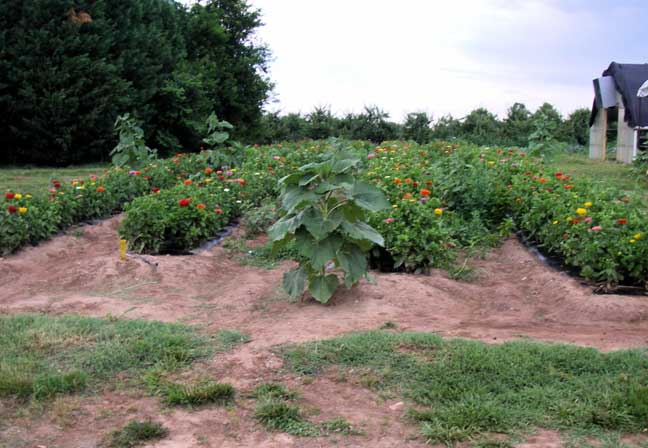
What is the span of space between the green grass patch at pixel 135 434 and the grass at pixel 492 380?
91 centimetres

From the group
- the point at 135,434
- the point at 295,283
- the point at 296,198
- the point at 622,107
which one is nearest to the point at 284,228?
the point at 296,198

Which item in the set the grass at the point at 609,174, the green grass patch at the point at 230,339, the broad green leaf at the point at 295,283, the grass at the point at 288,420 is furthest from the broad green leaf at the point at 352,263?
the grass at the point at 609,174

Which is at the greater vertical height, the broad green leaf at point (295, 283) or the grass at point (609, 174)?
the grass at point (609, 174)

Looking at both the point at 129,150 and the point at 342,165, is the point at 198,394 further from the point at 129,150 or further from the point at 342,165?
the point at 129,150

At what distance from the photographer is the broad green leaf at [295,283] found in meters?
5.29

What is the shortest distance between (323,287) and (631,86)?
17.5m

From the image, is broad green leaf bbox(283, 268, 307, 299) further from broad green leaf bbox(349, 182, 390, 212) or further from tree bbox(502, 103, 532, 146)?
tree bbox(502, 103, 532, 146)

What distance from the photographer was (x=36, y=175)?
1452 cm

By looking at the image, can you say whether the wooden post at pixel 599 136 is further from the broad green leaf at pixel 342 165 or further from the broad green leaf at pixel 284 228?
the broad green leaf at pixel 284 228

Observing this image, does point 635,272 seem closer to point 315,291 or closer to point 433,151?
point 315,291

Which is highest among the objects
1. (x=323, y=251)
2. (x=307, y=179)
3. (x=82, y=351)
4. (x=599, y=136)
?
(x=599, y=136)

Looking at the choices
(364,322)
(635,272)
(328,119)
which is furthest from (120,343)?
(328,119)

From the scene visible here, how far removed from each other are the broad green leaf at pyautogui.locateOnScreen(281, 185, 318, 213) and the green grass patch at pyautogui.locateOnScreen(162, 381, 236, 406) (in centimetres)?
152

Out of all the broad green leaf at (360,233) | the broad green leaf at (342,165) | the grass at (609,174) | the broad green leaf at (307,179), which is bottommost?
the broad green leaf at (360,233)
